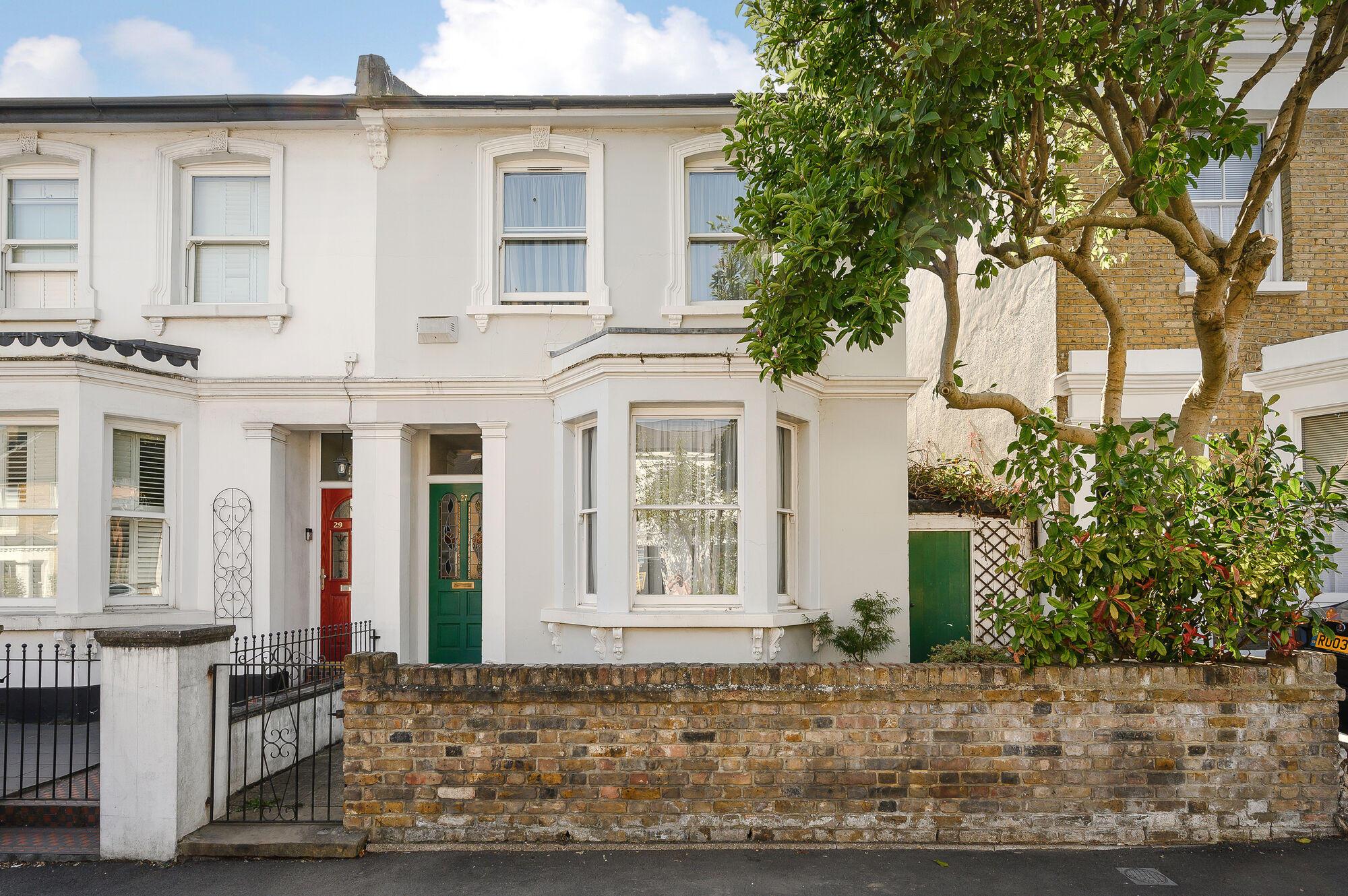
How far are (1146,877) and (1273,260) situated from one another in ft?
25.4

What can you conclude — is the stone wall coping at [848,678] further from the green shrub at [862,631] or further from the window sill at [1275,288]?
the window sill at [1275,288]

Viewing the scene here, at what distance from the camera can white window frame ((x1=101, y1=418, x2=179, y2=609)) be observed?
8.53m

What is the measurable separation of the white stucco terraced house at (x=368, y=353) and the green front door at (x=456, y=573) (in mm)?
46

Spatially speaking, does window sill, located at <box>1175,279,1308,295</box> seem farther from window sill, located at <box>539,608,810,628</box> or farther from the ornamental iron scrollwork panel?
the ornamental iron scrollwork panel

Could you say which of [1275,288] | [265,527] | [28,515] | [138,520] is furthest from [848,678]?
[28,515]

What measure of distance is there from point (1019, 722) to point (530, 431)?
5.53m

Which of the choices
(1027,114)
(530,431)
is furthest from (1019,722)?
(530,431)

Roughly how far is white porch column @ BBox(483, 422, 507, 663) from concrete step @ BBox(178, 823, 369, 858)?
11.4 feet

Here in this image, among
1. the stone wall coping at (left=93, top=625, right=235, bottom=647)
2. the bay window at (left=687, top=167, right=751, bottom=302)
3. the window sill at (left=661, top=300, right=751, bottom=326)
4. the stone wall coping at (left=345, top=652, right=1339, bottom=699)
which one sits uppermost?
the bay window at (left=687, top=167, right=751, bottom=302)

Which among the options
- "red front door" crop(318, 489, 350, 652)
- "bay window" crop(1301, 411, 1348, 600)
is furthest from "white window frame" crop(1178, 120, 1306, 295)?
"red front door" crop(318, 489, 350, 652)

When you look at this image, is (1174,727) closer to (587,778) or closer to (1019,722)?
(1019,722)

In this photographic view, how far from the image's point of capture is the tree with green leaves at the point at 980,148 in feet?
17.6

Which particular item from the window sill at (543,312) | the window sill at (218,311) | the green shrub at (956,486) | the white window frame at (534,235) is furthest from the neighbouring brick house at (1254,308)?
the window sill at (218,311)

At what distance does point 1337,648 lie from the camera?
22.2 feet
